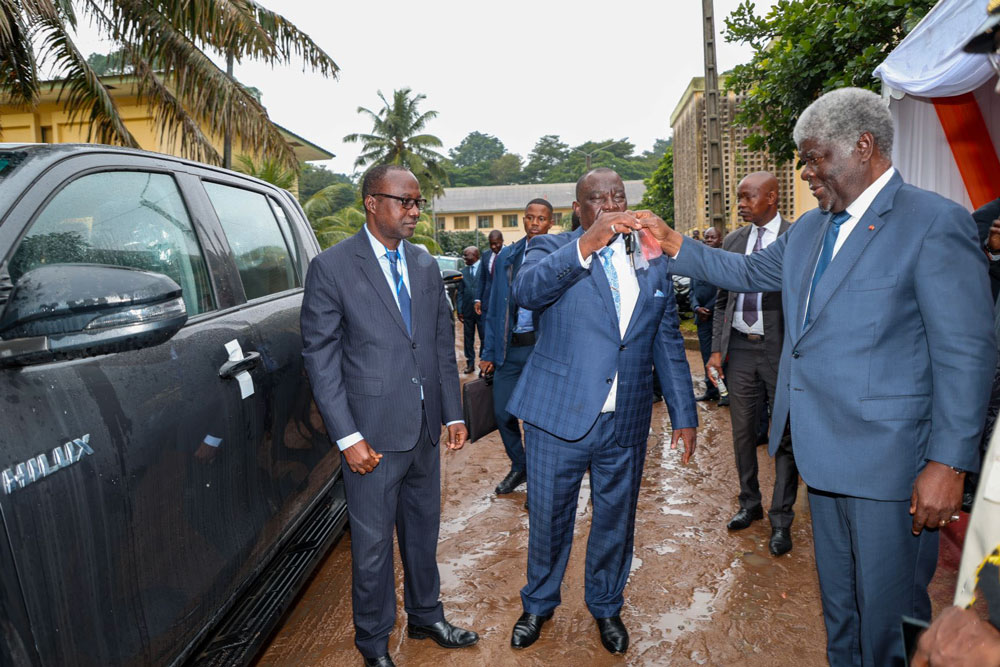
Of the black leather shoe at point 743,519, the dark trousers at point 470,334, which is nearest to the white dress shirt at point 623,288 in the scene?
the black leather shoe at point 743,519

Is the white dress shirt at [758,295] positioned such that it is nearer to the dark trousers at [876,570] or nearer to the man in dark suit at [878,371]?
the man in dark suit at [878,371]

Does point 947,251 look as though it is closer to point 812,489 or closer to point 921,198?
point 921,198

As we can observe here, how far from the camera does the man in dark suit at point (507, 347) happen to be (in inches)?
200

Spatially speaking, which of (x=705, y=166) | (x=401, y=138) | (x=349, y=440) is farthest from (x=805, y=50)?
(x=401, y=138)

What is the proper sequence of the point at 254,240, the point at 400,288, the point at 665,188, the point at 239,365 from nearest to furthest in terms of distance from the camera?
the point at 239,365, the point at 400,288, the point at 254,240, the point at 665,188

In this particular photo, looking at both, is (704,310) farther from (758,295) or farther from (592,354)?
(592,354)

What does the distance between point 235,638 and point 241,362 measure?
3.00ft

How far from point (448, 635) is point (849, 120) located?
8.17 ft

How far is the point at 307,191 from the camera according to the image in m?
74.3

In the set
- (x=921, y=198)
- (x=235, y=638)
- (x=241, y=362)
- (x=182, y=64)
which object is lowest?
(x=235, y=638)

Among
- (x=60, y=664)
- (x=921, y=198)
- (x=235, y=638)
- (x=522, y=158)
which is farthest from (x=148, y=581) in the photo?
(x=522, y=158)

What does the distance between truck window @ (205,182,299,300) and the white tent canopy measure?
331cm

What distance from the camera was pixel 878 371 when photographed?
221 cm

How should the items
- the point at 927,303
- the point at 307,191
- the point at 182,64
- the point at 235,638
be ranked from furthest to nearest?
the point at 307,191 → the point at 182,64 → the point at 235,638 → the point at 927,303
